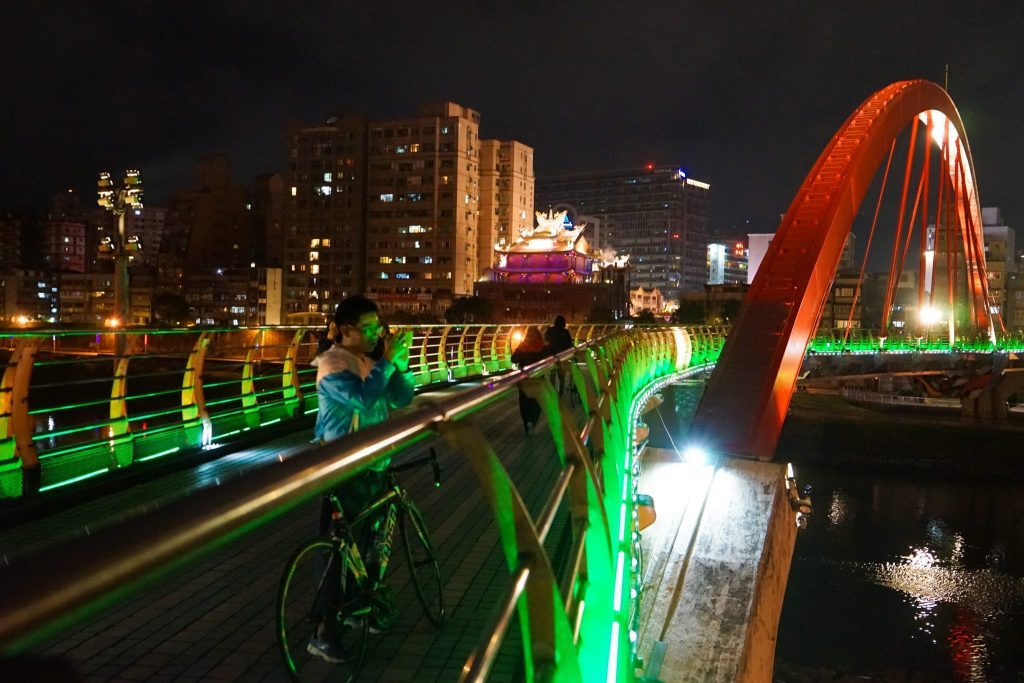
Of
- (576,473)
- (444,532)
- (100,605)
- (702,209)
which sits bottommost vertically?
(444,532)

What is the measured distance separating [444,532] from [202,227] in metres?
147

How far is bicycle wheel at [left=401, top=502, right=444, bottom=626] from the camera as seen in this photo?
13.7 ft

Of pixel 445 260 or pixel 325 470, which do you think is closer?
pixel 325 470

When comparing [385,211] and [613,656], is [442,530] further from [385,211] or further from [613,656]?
[385,211]

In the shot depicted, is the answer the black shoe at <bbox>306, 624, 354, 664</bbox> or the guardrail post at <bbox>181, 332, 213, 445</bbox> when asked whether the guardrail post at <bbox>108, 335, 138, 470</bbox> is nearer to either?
the guardrail post at <bbox>181, 332, 213, 445</bbox>

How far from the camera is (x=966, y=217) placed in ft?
154

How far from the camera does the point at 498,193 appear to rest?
383 ft

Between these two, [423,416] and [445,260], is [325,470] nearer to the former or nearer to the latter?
[423,416]

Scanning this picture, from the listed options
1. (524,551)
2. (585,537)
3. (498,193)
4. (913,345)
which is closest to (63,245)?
(498,193)

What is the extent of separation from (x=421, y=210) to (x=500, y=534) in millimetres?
105575

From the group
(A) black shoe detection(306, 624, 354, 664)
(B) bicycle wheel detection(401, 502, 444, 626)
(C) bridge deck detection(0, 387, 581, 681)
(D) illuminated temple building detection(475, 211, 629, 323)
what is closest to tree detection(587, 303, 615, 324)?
(D) illuminated temple building detection(475, 211, 629, 323)

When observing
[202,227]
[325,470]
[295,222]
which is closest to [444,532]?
[325,470]

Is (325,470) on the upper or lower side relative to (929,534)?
upper

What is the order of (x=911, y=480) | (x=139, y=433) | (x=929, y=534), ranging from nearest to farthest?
(x=139, y=433) < (x=929, y=534) < (x=911, y=480)
